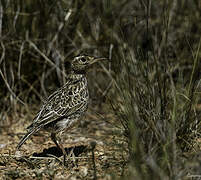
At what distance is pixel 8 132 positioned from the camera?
15.3 feet

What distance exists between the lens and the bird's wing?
12.2 ft

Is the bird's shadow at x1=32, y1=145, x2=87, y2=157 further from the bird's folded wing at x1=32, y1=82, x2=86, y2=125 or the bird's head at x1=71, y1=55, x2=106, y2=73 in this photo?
the bird's head at x1=71, y1=55, x2=106, y2=73

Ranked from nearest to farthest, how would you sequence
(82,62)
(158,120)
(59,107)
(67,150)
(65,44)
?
(158,120)
(59,107)
(82,62)
(67,150)
(65,44)

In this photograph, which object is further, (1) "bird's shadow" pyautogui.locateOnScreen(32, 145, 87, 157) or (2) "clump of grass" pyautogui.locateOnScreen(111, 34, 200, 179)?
(1) "bird's shadow" pyautogui.locateOnScreen(32, 145, 87, 157)

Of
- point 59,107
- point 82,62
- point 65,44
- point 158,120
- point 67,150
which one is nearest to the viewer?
point 158,120

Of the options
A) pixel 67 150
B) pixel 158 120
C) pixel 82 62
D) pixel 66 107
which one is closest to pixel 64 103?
pixel 66 107

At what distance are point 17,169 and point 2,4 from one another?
7.47 feet

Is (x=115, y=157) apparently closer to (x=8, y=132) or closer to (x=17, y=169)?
(x=17, y=169)

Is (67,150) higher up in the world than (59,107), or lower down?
lower down

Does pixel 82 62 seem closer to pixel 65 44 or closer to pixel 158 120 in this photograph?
pixel 158 120

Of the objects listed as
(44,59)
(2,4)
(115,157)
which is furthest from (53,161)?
(2,4)

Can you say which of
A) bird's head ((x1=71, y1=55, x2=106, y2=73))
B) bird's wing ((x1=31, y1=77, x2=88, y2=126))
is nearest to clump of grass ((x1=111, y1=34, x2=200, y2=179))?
bird's head ((x1=71, y1=55, x2=106, y2=73))

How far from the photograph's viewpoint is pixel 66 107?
3783mm

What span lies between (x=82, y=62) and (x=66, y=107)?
1.61 feet
